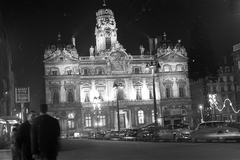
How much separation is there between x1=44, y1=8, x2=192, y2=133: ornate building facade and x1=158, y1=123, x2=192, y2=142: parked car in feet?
136

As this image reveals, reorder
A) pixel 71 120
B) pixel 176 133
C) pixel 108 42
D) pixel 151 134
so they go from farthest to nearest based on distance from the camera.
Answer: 1. pixel 108 42
2. pixel 71 120
3. pixel 151 134
4. pixel 176 133

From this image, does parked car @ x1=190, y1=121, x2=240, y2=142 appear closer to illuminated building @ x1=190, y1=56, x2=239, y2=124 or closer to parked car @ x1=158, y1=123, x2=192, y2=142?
parked car @ x1=158, y1=123, x2=192, y2=142

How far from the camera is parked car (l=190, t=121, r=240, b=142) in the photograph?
24.7 meters

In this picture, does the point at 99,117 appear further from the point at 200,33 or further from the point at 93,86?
the point at 200,33

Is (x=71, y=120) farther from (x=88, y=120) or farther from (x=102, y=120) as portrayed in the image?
(x=102, y=120)

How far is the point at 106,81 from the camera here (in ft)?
261

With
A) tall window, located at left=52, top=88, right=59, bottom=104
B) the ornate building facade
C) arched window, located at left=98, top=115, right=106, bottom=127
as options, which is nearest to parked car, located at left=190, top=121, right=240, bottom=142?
the ornate building facade

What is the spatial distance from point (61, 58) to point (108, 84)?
36.3 feet

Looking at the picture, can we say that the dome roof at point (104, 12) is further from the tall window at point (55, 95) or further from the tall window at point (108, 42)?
the tall window at point (55, 95)

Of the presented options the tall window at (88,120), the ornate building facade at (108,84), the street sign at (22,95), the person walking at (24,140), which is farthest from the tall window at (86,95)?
the person walking at (24,140)

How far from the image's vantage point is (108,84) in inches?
3125

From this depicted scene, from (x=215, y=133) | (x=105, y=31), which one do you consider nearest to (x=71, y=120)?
(x=105, y=31)

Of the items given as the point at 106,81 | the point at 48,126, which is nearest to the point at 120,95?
the point at 106,81

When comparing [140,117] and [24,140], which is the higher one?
[140,117]
